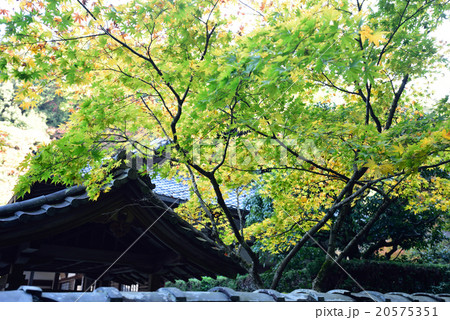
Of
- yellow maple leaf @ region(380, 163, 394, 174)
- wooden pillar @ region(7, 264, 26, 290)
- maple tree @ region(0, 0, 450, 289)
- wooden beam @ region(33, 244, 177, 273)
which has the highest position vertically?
maple tree @ region(0, 0, 450, 289)

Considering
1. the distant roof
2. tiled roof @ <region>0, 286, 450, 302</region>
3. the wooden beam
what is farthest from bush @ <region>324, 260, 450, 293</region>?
tiled roof @ <region>0, 286, 450, 302</region>

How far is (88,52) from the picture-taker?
455 cm

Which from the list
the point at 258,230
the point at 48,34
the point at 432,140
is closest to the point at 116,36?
the point at 48,34

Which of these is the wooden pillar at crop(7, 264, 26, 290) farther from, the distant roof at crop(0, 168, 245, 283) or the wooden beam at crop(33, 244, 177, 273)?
the wooden beam at crop(33, 244, 177, 273)

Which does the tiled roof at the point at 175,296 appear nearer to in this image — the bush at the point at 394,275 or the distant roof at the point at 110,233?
the distant roof at the point at 110,233

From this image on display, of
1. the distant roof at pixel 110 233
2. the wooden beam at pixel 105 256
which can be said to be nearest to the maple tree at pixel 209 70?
the distant roof at pixel 110 233

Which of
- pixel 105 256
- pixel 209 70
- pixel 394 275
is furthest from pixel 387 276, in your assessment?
pixel 209 70

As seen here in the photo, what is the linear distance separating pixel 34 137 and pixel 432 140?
75.9ft

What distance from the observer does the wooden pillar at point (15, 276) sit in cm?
403

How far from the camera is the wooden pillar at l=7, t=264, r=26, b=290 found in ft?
13.2

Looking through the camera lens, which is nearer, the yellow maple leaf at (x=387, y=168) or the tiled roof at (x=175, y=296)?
the tiled roof at (x=175, y=296)

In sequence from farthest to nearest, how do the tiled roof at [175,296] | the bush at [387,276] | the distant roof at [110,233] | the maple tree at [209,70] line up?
1. the bush at [387,276]
2. the distant roof at [110,233]
3. the maple tree at [209,70]
4. the tiled roof at [175,296]

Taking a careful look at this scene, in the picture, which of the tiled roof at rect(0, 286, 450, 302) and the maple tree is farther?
the maple tree

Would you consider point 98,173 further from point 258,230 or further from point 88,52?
point 258,230
